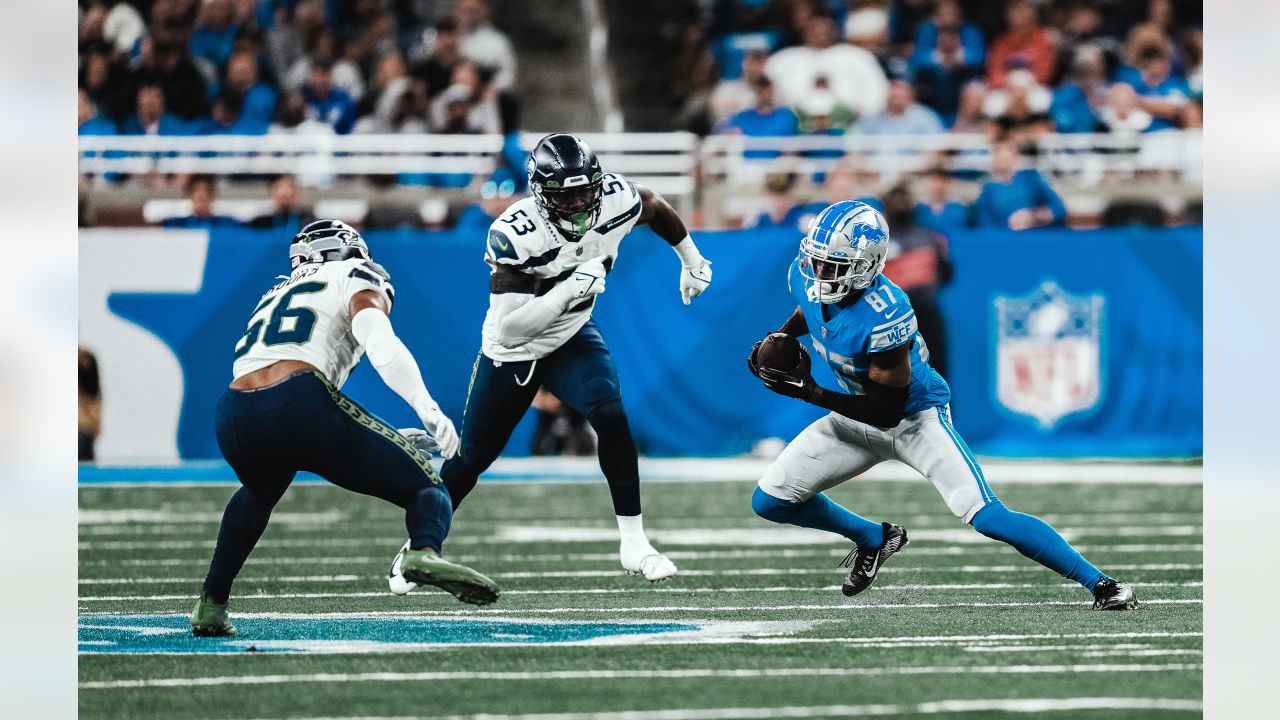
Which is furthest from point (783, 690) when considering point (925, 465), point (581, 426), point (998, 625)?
point (581, 426)

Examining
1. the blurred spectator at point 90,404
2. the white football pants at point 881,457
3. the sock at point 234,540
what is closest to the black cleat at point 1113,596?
the white football pants at point 881,457

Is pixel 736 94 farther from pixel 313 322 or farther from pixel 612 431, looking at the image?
pixel 313 322

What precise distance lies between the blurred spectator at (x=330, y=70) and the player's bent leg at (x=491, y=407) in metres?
7.88

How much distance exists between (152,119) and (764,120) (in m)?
4.57

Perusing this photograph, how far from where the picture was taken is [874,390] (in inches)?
216

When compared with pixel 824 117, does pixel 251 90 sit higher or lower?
higher

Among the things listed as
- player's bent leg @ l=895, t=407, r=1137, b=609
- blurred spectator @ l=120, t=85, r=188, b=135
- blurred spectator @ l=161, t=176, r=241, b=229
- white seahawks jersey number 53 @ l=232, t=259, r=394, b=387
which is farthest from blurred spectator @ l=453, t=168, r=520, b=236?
white seahawks jersey number 53 @ l=232, t=259, r=394, b=387

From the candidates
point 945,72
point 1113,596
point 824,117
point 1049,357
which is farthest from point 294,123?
point 1113,596

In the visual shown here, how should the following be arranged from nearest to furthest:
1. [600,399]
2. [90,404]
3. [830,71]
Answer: [600,399] < [90,404] < [830,71]

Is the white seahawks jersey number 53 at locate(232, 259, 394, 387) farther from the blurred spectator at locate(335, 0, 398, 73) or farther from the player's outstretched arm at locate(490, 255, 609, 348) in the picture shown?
the blurred spectator at locate(335, 0, 398, 73)

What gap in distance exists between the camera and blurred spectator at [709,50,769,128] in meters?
13.1

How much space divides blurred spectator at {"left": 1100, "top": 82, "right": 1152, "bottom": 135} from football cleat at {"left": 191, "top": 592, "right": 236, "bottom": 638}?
9173mm

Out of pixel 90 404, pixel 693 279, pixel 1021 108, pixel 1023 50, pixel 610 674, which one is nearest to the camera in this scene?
pixel 610 674

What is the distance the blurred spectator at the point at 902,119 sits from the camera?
12.6m
